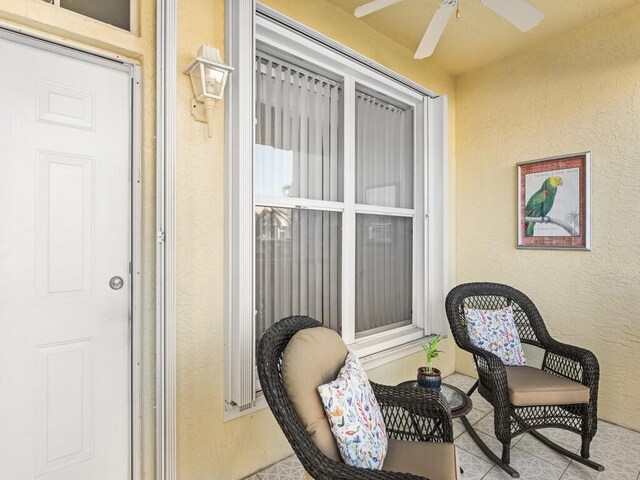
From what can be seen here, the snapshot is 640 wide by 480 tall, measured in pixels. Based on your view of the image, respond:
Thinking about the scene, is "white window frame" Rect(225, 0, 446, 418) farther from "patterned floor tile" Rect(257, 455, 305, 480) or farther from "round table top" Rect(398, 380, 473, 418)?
"round table top" Rect(398, 380, 473, 418)

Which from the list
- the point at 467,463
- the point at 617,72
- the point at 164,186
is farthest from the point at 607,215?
the point at 164,186

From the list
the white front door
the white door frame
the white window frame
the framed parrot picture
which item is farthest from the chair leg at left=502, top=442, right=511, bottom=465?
the white front door

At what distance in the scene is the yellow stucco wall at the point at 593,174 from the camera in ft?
8.07

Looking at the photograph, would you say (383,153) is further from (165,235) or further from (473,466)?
(473,466)

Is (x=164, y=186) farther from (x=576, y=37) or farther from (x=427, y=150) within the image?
(x=576, y=37)

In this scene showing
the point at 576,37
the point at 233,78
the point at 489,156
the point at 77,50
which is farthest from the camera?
the point at 489,156

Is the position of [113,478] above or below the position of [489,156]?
below

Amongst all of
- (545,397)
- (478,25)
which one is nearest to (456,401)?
(545,397)

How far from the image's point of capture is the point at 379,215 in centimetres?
293

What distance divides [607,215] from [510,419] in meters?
1.56

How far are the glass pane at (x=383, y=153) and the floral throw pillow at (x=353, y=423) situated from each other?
161 centimetres

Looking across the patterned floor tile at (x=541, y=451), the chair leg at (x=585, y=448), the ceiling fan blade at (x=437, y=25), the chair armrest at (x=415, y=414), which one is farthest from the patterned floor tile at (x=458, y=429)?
the ceiling fan blade at (x=437, y=25)

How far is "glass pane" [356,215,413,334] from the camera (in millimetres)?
2793

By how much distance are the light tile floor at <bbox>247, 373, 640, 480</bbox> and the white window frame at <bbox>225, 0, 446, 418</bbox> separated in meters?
0.43
